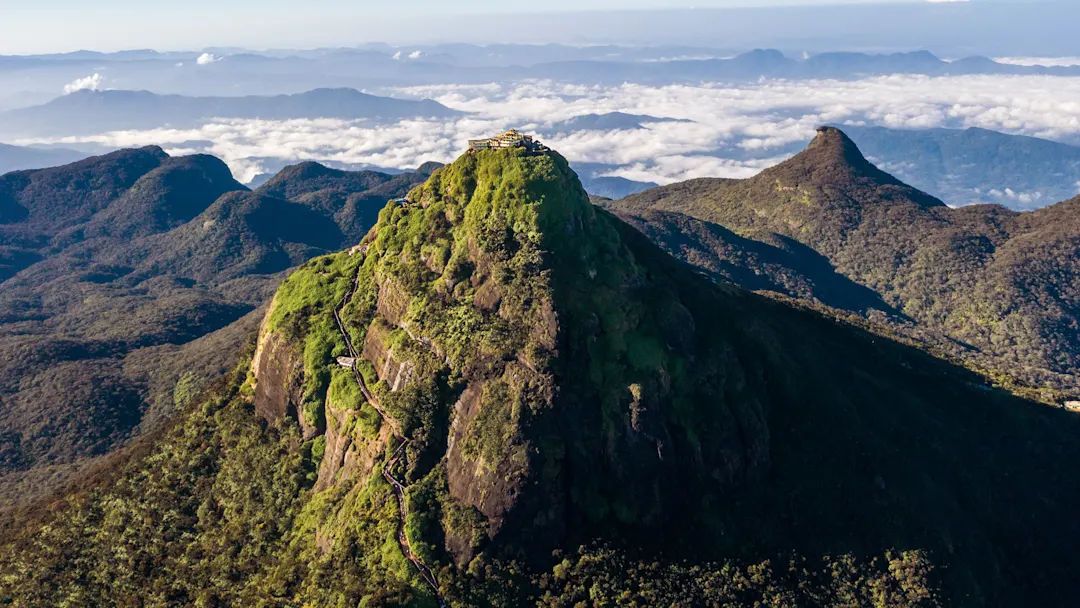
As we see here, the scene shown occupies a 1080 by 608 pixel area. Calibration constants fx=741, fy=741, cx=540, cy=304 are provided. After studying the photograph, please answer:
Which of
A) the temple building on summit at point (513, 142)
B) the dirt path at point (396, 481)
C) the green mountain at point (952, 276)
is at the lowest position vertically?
the green mountain at point (952, 276)

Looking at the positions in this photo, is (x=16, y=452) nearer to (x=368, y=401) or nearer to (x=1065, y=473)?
(x=368, y=401)

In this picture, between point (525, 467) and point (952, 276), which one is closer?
point (525, 467)

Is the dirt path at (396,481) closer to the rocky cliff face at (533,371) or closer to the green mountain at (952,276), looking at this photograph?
the rocky cliff face at (533,371)

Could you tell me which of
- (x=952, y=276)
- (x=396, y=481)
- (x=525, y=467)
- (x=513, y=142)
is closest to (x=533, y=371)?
(x=525, y=467)

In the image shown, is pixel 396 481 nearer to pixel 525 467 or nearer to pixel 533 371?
pixel 525 467

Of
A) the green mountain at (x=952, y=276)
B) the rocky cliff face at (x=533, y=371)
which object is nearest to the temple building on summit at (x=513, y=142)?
the rocky cliff face at (x=533, y=371)

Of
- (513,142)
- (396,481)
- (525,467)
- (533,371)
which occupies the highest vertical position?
(513,142)

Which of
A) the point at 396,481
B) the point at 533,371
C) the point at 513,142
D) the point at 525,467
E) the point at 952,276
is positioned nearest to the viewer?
the point at 525,467

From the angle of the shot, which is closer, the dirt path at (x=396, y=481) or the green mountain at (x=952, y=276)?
the dirt path at (x=396, y=481)

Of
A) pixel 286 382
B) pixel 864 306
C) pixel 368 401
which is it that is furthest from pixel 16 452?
pixel 864 306
